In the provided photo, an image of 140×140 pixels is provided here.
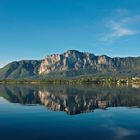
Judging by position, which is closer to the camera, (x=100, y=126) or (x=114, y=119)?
(x=100, y=126)

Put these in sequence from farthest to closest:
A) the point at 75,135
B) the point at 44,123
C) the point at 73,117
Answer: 1. the point at 73,117
2. the point at 44,123
3. the point at 75,135

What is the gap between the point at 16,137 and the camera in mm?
60625

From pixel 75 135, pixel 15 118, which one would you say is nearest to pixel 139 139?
pixel 75 135

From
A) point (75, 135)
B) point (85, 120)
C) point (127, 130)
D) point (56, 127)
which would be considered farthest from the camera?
point (85, 120)

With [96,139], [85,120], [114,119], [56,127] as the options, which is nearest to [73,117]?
[85,120]

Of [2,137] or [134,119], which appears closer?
[2,137]

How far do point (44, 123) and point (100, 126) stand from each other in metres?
14.0

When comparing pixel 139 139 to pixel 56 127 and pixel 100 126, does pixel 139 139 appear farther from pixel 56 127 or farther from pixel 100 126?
pixel 56 127

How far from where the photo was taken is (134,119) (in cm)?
8475

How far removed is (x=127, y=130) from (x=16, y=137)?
23.8 meters

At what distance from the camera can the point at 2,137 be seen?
6075 centimetres

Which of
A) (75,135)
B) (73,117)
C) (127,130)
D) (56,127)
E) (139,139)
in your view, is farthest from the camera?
(73,117)

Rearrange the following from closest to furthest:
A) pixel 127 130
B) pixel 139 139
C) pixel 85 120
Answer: pixel 139 139, pixel 127 130, pixel 85 120

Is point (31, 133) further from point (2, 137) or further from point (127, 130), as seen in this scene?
point (127, 130)
